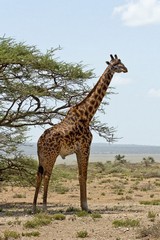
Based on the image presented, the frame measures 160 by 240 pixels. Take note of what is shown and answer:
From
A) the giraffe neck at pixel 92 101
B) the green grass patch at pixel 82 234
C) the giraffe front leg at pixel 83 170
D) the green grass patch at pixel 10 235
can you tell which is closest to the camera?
the green grass patch at pixel 10 235

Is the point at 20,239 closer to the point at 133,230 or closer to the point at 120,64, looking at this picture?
the point at 133,230

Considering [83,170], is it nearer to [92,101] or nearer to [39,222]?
[92,101]

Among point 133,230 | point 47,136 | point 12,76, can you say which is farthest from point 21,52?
point 133,230

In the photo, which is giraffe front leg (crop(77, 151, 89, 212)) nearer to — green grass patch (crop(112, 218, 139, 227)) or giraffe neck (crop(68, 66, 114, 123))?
giraffe neck (crop(68, 66, 114, 123))

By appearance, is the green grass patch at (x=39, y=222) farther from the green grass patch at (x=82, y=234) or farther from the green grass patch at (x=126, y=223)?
the green grass patch at (x=126, y=223)

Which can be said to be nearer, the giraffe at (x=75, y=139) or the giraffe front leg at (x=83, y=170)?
the giraffe at (x=75, y=139)

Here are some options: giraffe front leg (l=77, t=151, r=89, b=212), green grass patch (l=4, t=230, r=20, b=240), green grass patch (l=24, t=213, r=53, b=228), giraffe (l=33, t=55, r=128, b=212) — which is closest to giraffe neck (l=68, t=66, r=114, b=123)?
giraffe (l=33, t=55, r=128, b=212)

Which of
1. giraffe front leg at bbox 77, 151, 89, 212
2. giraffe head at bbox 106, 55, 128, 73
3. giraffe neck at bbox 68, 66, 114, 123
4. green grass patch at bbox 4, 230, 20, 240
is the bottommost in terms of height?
green grass patch at bbox 4, 230, 20, 240

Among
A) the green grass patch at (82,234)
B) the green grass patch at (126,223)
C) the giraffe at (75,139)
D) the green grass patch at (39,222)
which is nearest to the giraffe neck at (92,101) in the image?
the giraffe at (75,139)

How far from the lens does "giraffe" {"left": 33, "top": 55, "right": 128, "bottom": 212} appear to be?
55.4 feet

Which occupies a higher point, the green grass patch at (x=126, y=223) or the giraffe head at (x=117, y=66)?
the giraffe head at (x=117, y=66)

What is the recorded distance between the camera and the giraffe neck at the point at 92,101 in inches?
698

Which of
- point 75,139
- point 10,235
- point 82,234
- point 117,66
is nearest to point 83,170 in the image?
point 75,139

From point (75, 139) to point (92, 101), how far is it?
141cm
